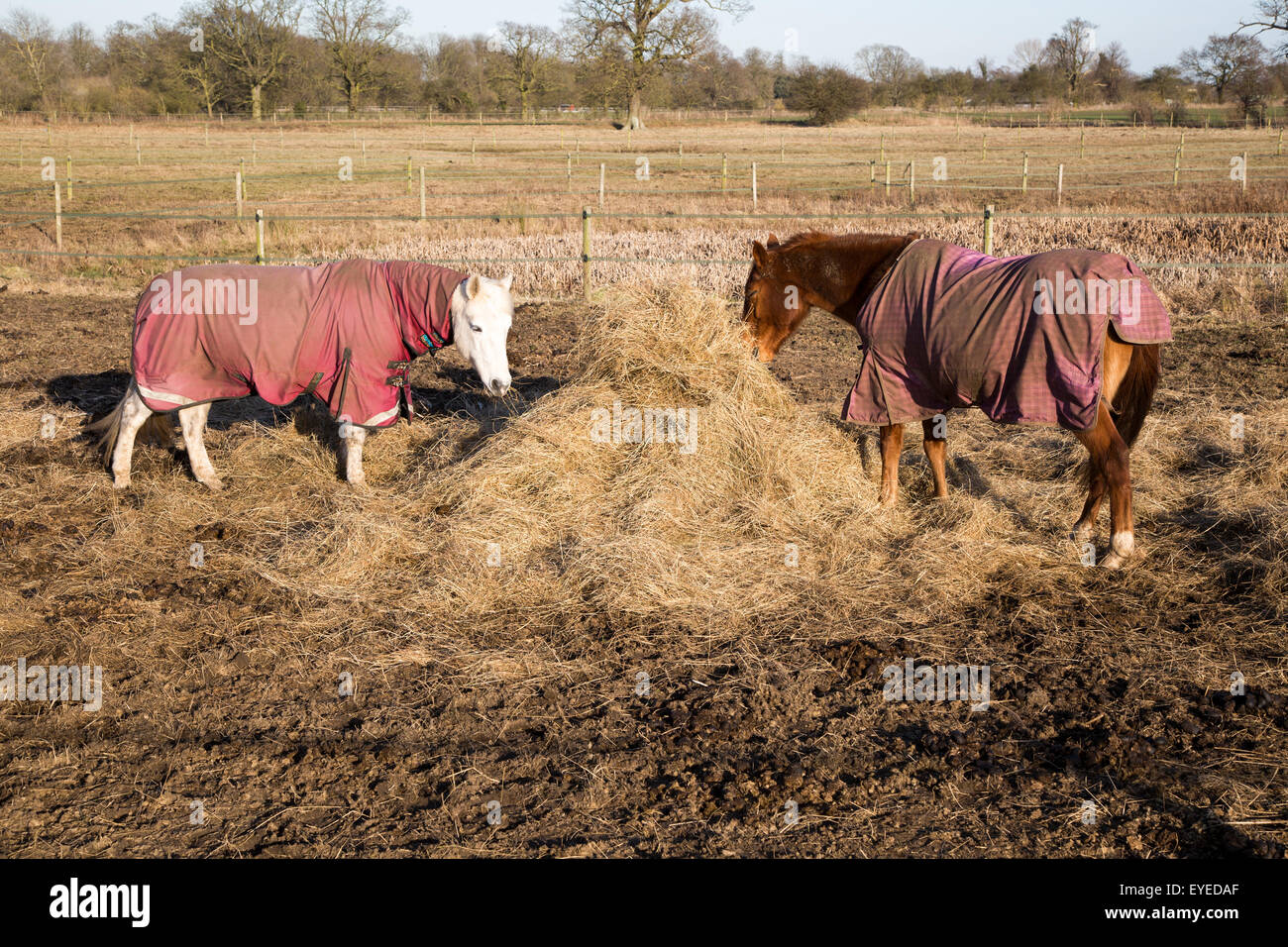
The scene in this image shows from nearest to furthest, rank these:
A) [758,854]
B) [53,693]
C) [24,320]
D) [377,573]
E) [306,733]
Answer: [758,854], [306,733], [53,693], [377,573], [24,320]

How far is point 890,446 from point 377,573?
9.22 feet

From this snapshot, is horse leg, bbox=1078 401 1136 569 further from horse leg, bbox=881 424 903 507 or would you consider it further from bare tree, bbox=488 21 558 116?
bare tree, bbox=488 21 558 116

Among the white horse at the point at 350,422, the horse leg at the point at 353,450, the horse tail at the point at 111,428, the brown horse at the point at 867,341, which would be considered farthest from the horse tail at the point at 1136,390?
the horse tail at the point at 111,428

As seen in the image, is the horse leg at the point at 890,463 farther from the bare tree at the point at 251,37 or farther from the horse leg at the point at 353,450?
the bare tree at the point at 251,37

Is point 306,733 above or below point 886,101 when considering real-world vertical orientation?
below

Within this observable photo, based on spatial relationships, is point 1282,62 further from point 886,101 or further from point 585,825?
point 585,825

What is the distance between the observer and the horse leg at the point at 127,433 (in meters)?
5.37

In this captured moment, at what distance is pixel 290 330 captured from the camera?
5.06 m

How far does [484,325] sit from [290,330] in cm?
108

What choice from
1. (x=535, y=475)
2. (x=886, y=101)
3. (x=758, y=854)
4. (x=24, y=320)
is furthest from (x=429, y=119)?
(x=758, y=854)

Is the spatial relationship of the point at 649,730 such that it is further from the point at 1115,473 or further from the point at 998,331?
the point at 1115,473

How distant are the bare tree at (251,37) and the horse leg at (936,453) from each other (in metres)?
45.5

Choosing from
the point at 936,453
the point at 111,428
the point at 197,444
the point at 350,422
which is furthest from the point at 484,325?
the point at 936,453

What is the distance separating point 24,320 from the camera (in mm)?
9742
